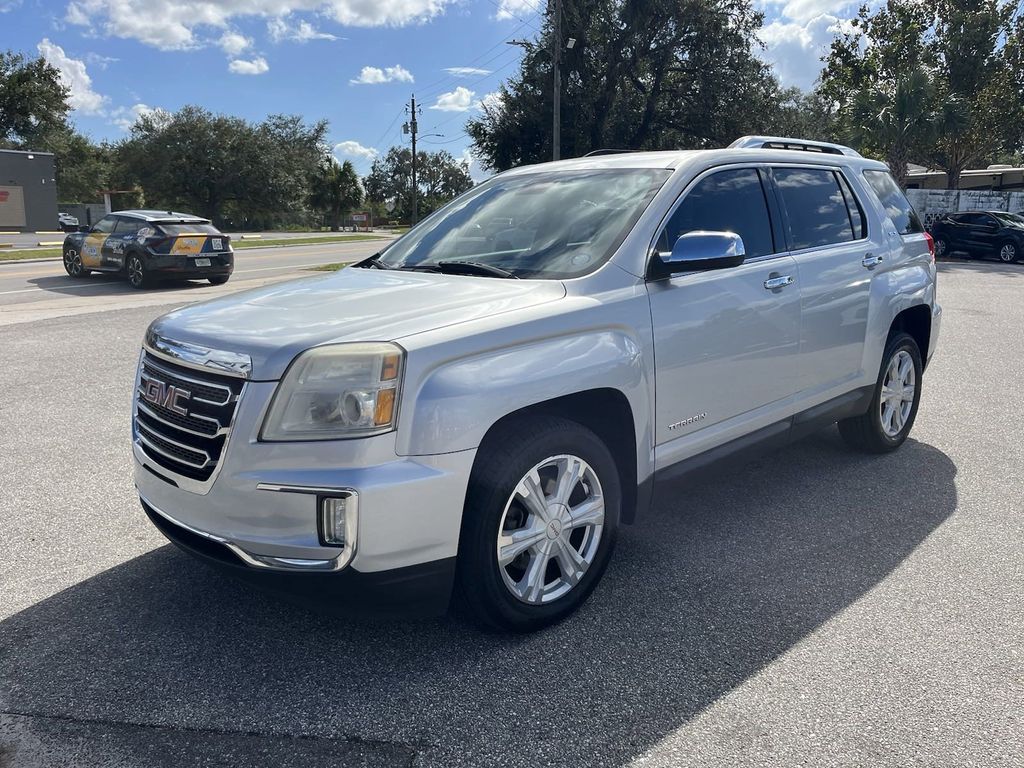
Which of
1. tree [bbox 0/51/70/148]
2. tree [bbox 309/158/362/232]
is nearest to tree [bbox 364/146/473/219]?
tree [bbox 309/158/362/232]

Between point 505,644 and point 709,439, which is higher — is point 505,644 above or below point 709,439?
below

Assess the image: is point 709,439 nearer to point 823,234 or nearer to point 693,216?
point 693,216

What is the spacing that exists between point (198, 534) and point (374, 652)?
765mm

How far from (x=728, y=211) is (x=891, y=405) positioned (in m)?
2.16

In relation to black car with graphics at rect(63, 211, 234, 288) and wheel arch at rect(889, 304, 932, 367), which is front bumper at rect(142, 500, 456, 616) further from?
black car with graphics at rect(63, 211, 234, 288)

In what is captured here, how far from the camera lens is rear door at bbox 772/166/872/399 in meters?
4.31

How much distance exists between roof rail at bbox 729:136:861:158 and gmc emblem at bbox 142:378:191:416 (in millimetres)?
3134

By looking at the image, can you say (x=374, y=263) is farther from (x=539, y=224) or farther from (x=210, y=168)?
(x=210, y=168)

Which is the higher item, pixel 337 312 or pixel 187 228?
pixel 187 228

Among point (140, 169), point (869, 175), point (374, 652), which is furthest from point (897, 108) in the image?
point (140, 169)

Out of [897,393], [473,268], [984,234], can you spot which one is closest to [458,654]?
[473,268]

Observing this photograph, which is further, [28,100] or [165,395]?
[28,100]

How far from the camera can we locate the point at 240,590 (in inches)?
136

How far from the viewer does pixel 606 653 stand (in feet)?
9.86
